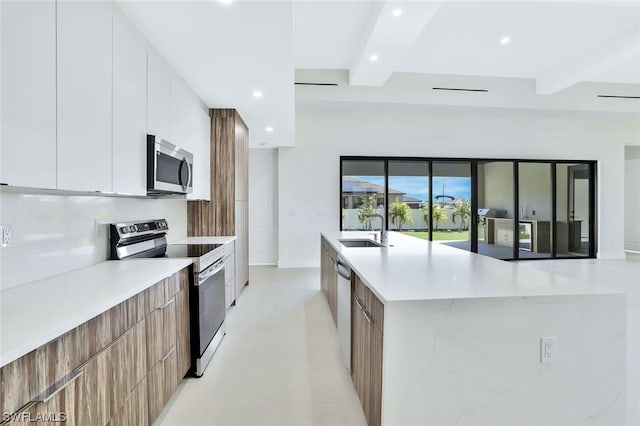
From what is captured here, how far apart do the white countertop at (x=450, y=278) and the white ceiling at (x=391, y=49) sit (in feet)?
5.56

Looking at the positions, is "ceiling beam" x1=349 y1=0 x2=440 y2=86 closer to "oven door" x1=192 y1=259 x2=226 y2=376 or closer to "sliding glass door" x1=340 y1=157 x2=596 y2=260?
"sliding glass door" x1=340 y1=157 x2=596 y2=260

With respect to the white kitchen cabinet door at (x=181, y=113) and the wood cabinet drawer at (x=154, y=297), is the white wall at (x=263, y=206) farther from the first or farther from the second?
the wood cabinet drawer at (x=154, y=297)

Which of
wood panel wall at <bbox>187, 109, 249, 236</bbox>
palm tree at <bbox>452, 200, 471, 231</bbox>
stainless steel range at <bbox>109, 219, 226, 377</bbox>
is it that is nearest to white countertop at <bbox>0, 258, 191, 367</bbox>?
stainless steel range at <bbox>109, 219, 226, 377</bbox>

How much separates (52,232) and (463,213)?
22.3 ft

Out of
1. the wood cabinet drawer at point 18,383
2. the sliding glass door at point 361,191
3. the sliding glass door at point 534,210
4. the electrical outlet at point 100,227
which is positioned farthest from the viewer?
the sliding glass door at point 534,210

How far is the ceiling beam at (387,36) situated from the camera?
3096mm

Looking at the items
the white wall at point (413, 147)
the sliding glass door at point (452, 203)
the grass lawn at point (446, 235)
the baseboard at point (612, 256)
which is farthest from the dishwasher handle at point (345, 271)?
the baseboard at point (612, 256)

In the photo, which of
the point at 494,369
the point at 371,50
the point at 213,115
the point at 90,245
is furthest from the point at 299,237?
the point at 494,369

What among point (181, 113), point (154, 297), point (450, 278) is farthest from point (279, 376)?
point (181, 113)

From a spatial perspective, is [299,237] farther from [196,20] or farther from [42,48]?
[42,48]

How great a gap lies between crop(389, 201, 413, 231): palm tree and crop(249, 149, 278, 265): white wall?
8.04ft

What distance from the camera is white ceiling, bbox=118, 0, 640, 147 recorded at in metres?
2.04

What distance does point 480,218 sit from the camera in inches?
265

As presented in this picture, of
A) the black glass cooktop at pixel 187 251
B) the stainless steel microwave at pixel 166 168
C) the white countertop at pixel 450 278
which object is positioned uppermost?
the stainless steel microwave at pixel 166 168
